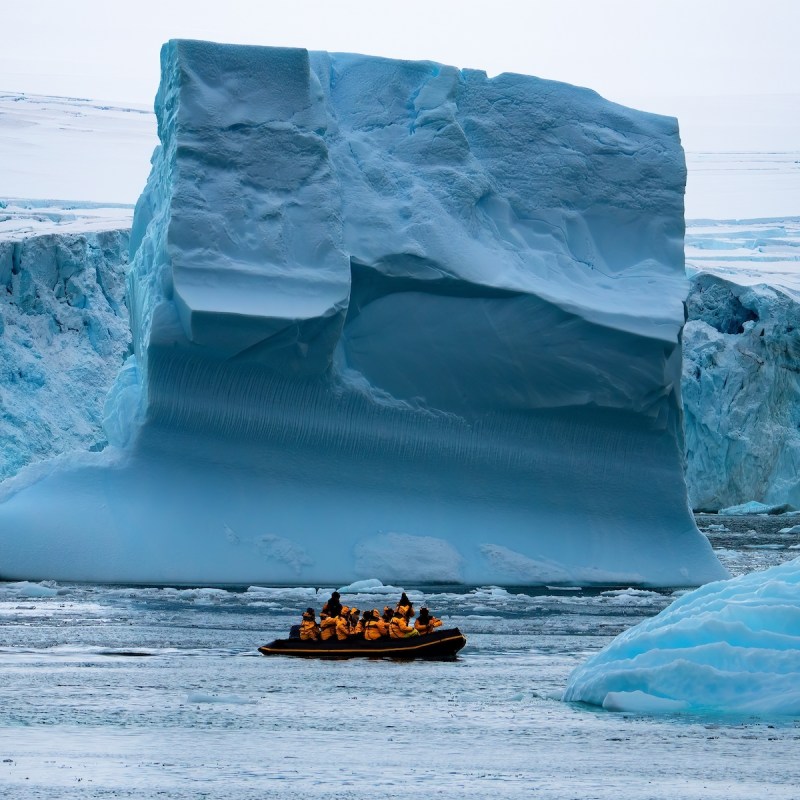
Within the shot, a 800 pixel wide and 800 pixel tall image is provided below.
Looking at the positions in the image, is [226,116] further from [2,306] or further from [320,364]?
[2,306]

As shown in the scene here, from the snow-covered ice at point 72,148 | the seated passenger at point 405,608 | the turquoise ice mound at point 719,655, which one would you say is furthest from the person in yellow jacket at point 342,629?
the snow-covered ice at point 72,148

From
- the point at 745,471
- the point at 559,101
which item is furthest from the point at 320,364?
the point at 745,471

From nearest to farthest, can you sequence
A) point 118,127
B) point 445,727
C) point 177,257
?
1. point 445,727
2. point 177,257
3. point 118,127

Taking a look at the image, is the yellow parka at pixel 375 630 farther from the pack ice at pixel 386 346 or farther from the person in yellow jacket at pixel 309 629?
the pack ice at pixel 386 346

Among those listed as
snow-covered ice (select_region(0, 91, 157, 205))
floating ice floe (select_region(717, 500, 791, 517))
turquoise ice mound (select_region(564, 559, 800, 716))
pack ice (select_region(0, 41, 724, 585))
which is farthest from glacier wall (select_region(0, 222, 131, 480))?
turquoise ice mound (select_region(564, 559, 800, 716))

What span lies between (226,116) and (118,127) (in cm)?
4145

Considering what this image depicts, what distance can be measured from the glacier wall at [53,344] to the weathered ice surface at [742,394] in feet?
36.6

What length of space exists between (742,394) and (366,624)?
1907 centimetres

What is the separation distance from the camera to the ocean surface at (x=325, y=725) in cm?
727

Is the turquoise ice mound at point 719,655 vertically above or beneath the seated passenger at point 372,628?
above

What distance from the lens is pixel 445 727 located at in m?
8.88

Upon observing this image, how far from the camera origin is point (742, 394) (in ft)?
99.1

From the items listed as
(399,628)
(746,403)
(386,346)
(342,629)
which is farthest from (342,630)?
(746,403)

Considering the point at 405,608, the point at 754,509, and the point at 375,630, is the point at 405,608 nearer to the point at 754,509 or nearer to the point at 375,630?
the point at 375,630
